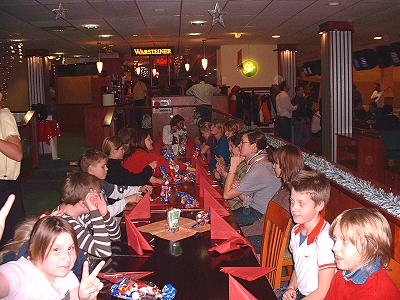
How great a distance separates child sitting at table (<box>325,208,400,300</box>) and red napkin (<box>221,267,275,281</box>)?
44 cm

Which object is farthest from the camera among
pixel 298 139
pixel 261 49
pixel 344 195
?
pixel 261 49

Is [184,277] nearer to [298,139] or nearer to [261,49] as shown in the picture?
[298,139]

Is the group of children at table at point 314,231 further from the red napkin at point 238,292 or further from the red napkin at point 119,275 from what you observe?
the red napkin at point 119,275

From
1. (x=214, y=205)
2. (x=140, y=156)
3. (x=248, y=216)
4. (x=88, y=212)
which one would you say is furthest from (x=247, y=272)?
(x=140, y=156)

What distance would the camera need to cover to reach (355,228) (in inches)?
82.9

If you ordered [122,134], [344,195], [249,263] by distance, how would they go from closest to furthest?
[249,263], [344,195], [122,134]

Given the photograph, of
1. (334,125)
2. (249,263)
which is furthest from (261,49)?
(249,263)

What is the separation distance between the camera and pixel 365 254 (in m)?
2.09

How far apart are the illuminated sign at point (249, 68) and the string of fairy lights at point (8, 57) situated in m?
6.28

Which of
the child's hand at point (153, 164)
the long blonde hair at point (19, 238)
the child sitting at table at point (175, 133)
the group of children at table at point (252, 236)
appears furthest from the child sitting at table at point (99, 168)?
the child sitting at table at point (175, 133)

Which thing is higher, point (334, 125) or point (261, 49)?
point (261, 49)

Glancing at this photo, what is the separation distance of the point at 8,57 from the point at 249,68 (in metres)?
6.82

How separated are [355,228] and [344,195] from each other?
1668mm

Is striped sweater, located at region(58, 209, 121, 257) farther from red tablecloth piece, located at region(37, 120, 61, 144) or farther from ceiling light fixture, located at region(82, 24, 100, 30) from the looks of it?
red tablecloth piece, located at region(37, 120, 61, 144)
